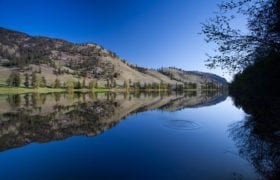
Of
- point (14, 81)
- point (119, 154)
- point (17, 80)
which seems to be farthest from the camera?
point (14, 81)

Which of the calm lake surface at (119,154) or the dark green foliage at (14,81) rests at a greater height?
the dark green foliage at (14,81)

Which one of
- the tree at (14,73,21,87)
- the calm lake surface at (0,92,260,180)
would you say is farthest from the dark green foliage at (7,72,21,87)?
the calm lake surface at (0,92,260,180)

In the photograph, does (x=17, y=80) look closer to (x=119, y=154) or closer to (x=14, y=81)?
(x=14, y=81)

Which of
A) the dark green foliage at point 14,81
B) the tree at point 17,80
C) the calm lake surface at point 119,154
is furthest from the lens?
the tree at point 17,80

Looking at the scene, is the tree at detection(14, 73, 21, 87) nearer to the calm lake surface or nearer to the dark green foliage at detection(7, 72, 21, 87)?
the dark green foliage at detection(7, 72, 21, 87)

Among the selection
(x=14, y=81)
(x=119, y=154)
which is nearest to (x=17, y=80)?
(x=14, y=81)

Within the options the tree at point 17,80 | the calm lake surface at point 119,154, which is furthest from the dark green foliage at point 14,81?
the calm lake surface at point 119,154

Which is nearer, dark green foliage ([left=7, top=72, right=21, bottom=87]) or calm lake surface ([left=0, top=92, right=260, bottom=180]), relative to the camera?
calm lake surface ([left=0, top=92, right=260, bottom=180])

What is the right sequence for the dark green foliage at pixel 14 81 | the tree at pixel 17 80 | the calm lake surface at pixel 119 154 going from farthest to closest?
the tree at pixel 17 80 → the dark green foliage at pixel 14 81 → the calm lake surface at pixel 119 154

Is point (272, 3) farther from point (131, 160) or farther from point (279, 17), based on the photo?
point (131, 160)

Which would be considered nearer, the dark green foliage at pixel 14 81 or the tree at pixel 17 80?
the dark green foliage at pixel 14 81

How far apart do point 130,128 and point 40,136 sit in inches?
486

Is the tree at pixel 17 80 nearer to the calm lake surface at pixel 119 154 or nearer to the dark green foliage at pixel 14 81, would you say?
the dark green foliage at pixel 14 81

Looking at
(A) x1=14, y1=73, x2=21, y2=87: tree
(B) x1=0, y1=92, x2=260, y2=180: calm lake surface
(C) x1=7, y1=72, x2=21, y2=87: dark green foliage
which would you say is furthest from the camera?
(A) x1=14, y1=73, x2=21, y2=87: tree
